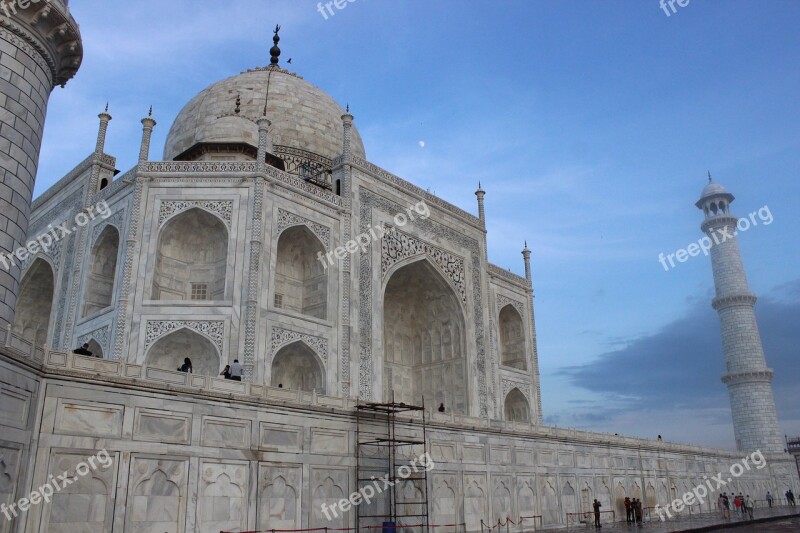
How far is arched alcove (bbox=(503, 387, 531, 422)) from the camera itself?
26.4 meters

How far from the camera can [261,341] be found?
16797mm

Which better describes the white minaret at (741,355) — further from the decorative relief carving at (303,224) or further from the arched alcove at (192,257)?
the arched alcove at (192,257)

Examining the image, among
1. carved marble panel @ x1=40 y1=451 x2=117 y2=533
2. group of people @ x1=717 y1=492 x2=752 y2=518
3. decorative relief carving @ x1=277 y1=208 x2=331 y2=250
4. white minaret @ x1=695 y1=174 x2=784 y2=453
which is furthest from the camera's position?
white minaret @ x1=695 y1=174 x2=784 y2=453

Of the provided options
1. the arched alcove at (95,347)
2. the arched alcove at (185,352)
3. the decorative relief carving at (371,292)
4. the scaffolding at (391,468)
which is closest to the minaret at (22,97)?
the scaffolding at (391,468)

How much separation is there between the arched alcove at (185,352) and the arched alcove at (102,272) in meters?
2.53

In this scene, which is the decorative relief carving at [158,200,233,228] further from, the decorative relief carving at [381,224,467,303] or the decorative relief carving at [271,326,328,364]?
the decorative relief carving at [381,224,467,303]

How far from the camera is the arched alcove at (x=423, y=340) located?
23.2 meters

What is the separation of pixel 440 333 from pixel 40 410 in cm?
1675

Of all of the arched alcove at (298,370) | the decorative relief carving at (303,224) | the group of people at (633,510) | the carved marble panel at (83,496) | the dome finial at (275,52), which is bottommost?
the group of people at (633,510)

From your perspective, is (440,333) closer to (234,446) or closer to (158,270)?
(158,270)

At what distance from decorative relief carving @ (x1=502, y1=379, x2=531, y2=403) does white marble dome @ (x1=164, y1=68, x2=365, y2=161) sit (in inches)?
→ 415

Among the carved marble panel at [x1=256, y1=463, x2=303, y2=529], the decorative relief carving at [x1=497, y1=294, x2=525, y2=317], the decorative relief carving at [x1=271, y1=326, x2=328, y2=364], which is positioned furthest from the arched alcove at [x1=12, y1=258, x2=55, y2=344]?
the decorative relief carving at [x1=497, y1=294, x2=525, y2=317]

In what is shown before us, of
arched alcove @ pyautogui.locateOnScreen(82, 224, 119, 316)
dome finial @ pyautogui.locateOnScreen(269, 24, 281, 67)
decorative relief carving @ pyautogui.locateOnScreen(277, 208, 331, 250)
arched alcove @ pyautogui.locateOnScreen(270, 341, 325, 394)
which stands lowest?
arched alcove @ pyautogui.locateOnScreen(270, 341, 325, 394)

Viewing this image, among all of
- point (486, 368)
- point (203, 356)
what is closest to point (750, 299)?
point (486, 368)
